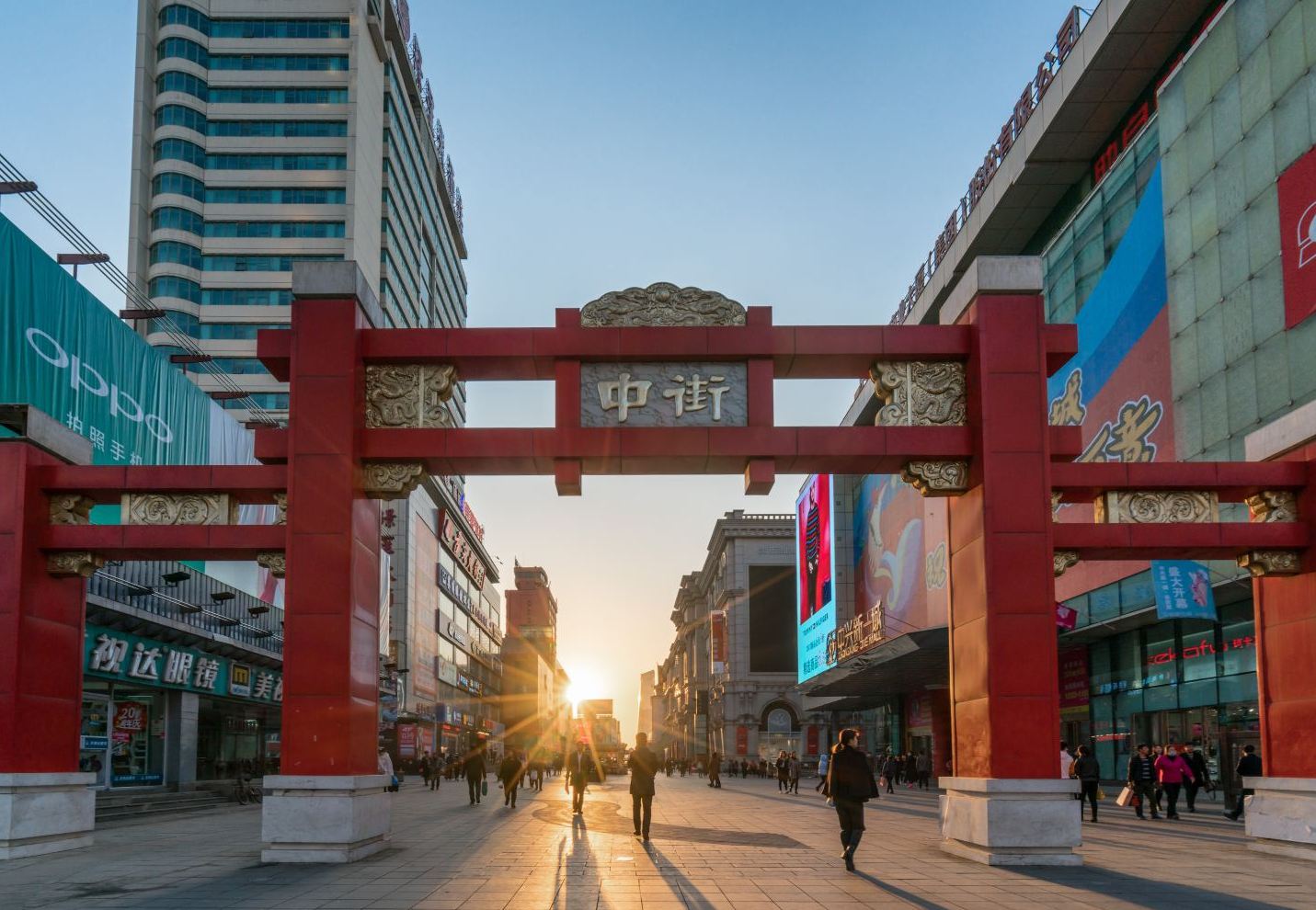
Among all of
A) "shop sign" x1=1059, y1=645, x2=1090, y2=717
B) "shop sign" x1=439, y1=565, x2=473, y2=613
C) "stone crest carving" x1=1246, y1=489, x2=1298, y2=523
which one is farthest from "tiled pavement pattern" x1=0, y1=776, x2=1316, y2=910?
"shop sign" x1=439, y1=565, x2=473, y2=613

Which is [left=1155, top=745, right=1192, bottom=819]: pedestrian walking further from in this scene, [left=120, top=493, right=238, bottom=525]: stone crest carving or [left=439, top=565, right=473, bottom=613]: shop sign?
[left=439, top=565, right=473, bottom=613]: shop sign

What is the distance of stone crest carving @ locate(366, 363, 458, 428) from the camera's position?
→ 17109 mm

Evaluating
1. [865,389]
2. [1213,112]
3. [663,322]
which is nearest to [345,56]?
[865,389]

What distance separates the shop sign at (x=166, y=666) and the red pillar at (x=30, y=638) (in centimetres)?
570

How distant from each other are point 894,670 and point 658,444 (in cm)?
2715

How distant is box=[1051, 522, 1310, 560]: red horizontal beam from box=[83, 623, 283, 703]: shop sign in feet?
48.4

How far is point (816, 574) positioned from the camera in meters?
64.5

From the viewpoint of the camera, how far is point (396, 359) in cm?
1716

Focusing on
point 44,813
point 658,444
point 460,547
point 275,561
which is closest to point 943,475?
point 658,444

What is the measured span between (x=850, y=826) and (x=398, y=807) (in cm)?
1928

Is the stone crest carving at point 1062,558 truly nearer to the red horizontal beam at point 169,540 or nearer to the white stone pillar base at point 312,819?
the white stone pillar base at point 312,819

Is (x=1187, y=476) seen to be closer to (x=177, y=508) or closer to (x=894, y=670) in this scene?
(x=177, y=508)

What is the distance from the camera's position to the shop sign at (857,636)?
4353 cm

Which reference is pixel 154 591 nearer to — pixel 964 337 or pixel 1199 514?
pixel 964 337
